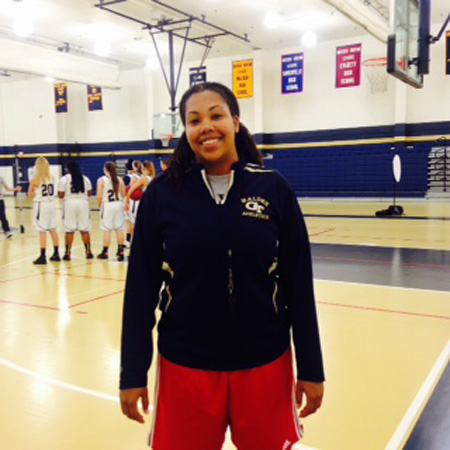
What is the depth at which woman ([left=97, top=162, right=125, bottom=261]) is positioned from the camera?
27.0 feet

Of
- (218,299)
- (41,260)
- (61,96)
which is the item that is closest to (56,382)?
(218,299)

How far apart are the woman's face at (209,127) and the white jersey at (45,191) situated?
679 centimetres

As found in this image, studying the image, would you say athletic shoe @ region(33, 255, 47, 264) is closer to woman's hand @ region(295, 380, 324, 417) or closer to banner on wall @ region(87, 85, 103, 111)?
woman's hand @ region(295, 380, 324, 417)

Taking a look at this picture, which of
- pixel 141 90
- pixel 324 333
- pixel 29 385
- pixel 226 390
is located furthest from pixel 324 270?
pixel 141 90

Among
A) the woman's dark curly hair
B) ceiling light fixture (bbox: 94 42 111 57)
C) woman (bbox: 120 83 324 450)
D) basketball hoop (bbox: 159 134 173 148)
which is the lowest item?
woman (bbox: 120 83 324 450)

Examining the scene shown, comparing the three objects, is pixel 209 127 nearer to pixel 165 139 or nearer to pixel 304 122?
pixel 304 122

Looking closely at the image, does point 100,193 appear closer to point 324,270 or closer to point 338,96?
point 324,270

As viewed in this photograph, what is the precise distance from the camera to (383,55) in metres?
17.5

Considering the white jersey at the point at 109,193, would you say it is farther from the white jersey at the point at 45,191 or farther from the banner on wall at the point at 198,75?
the banner on wall at the point at 198,75

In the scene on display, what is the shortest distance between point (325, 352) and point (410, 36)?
5.76 metres

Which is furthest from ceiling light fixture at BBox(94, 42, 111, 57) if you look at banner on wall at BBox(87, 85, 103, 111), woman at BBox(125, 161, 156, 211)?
woman at BBox(125, 161, 156, 211)

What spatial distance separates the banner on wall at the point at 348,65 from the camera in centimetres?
1706

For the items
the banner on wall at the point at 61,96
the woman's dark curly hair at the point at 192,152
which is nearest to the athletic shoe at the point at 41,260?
the woman's dark curly hair at the point at 192,152

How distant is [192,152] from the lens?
5.89ft
